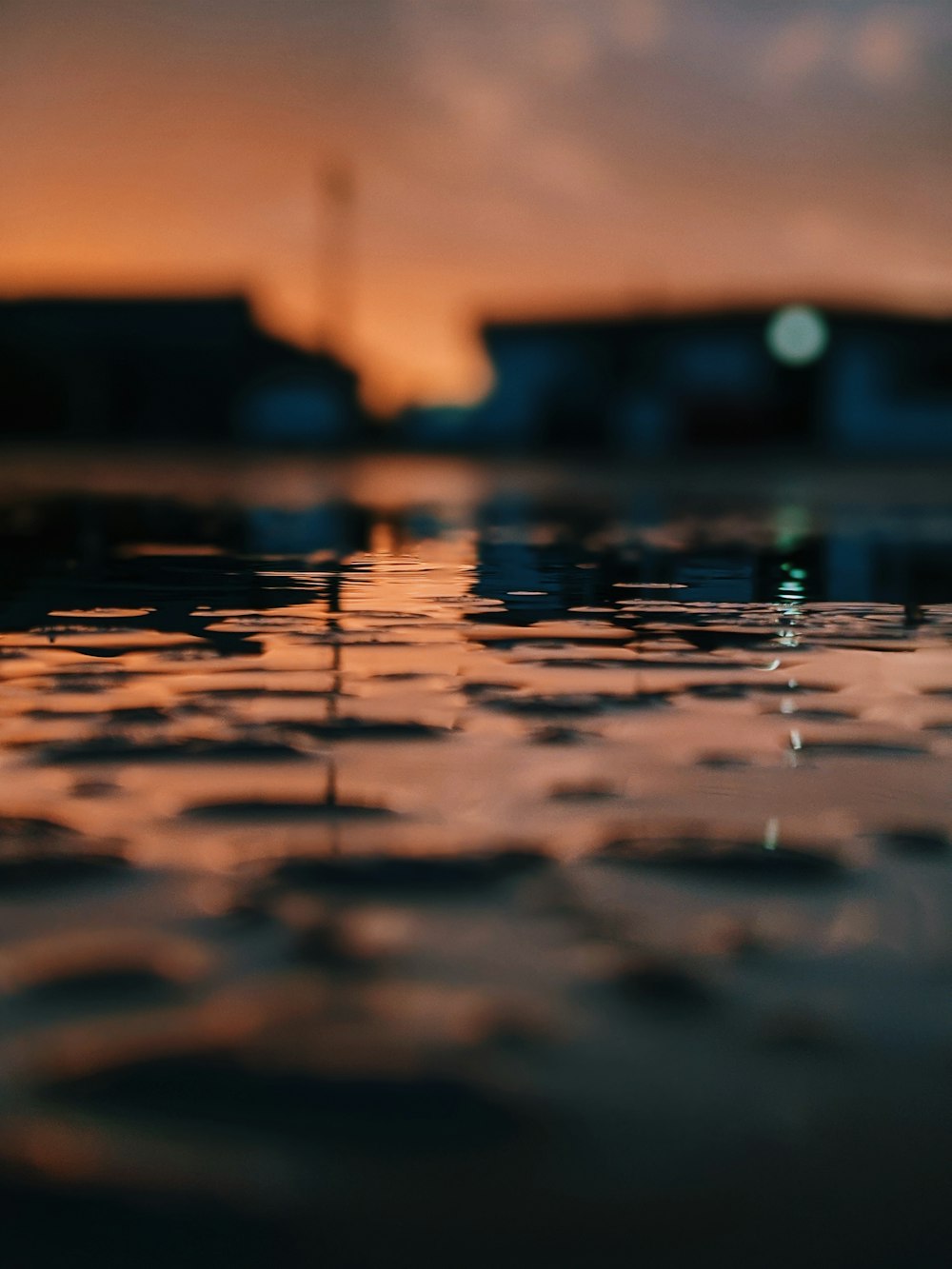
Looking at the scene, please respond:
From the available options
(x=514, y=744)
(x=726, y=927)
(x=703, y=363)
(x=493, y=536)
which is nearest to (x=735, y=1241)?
(x=726, y=927)

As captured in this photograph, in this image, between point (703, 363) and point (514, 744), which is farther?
point (703, 363)

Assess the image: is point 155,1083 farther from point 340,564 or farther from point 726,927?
point 340,564

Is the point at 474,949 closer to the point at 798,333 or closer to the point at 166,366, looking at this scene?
the point at 798,333

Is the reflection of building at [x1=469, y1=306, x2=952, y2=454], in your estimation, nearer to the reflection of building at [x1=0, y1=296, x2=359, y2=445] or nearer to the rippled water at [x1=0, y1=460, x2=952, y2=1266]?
the reflection of building at [x1=0, y1=296, x2=359, y2=445]

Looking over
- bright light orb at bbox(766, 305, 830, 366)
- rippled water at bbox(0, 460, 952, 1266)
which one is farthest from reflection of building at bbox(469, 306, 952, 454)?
rippled water at bbox(0, 460, 952, 1266)

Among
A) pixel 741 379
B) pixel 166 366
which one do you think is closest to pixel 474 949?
pixel 741 379

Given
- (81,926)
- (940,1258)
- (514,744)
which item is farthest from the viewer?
(514,744)
